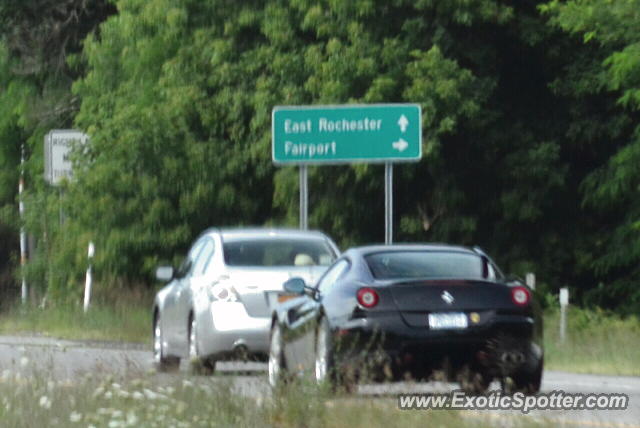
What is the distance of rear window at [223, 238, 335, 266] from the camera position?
65.6 ft

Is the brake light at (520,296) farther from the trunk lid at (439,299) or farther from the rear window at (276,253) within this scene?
the rear window at (276,253)

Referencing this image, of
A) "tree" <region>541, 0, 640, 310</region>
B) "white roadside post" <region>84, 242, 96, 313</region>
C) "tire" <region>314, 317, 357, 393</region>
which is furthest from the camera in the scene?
"white roadside post" <region>84, 242, 96, 313</region>

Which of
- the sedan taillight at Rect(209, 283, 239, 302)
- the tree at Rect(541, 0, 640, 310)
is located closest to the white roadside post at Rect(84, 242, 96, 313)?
the tree at Rect(541, 0, 640, 310)

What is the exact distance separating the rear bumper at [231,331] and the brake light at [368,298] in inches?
164

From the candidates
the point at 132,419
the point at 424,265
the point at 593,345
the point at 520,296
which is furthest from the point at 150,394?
the point at 593,345

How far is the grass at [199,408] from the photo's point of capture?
11539mm

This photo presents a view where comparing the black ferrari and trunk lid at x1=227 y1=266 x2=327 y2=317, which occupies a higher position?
the black ferrari

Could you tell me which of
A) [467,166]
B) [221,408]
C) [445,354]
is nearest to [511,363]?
[445,354]

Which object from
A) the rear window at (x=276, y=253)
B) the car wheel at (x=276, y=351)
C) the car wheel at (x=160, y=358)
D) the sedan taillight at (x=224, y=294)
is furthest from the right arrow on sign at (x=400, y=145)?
the car wheel at (x=276, y=351)

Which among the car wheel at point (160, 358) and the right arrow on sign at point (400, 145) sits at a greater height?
the right arrow on sign at point (400, 145)

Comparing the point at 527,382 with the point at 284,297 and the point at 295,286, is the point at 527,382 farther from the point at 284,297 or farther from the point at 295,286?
the point at 284,297

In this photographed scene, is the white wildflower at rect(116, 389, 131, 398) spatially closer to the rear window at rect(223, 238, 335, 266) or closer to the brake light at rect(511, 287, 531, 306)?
the brake light at rect(511, 287, 531, 306)

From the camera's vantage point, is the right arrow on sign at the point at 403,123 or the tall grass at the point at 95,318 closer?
the right arrow on sign at the point at 403,123

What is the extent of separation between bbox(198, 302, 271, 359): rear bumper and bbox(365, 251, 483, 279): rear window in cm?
356
